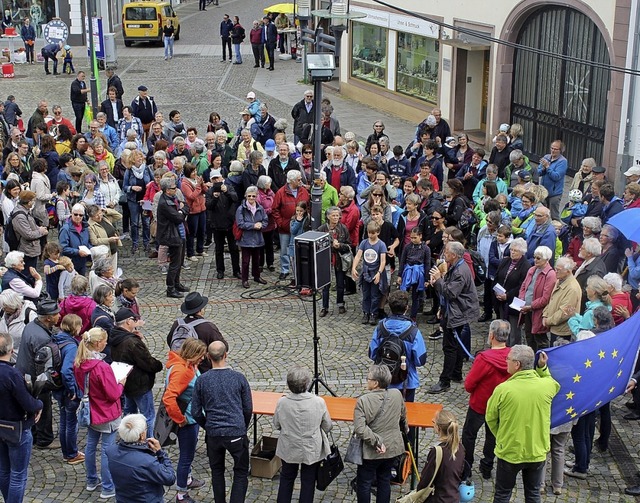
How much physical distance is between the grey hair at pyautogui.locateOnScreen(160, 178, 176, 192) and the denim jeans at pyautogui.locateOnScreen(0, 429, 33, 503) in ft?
18.4

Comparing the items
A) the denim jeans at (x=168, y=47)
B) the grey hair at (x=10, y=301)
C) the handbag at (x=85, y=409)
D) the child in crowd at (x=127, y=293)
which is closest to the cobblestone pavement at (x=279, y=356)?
the handbag at (x=85, y=409)

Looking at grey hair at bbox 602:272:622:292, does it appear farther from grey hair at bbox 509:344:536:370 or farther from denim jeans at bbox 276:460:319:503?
denim jeans at bbox 276:460:319:503

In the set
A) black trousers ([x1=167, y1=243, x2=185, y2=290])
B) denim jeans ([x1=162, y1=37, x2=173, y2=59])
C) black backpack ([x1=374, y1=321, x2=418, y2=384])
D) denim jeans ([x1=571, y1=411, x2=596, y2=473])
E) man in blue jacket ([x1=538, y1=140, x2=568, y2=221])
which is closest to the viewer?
black backpack ([x1=374, y1=321, x2=418, y2=384])

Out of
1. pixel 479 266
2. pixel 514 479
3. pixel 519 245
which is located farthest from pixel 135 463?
pixel 479 266

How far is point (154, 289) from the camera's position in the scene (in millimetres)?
14227

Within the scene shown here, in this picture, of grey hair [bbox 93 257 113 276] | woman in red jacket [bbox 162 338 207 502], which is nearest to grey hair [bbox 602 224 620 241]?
woman in red jacket [bbox 162 338 207 502]

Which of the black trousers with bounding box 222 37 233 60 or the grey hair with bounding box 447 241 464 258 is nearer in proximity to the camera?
the grey hair with bounding box 447 241 464 258

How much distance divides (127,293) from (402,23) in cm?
1787

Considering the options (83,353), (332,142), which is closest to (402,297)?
(83,353)

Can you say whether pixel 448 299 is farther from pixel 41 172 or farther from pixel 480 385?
pixel 41 172

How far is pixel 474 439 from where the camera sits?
29.7 feet

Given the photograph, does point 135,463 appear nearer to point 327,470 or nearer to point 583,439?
point 327,470

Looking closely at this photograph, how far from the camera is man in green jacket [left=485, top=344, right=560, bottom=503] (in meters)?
7.81

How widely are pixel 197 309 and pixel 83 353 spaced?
1319 millimetres
